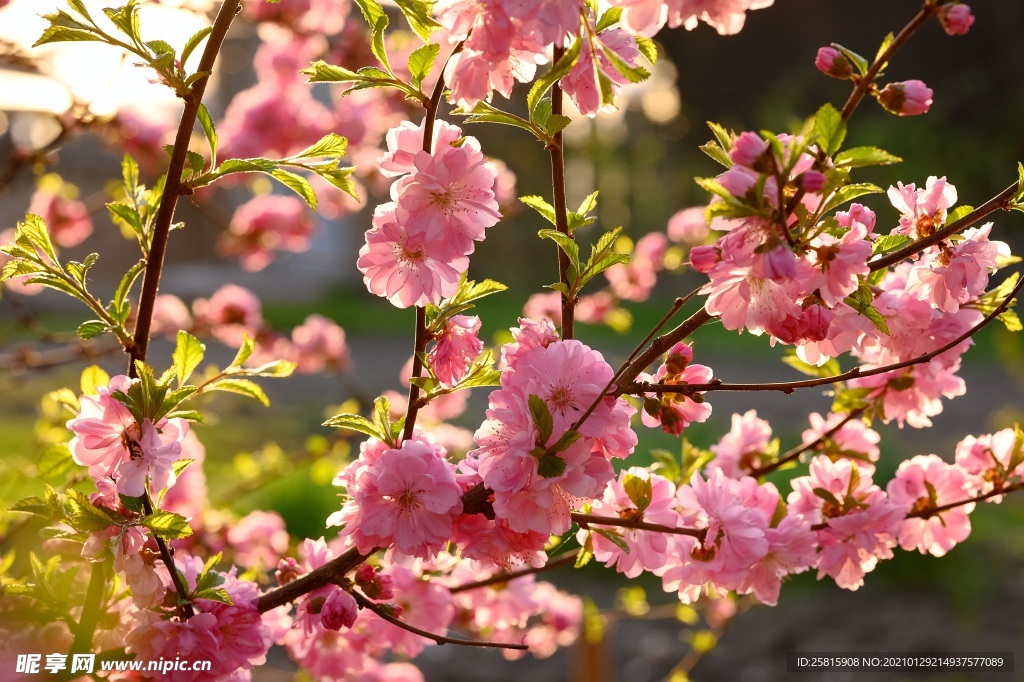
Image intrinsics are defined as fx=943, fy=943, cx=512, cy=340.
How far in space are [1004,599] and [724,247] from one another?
3.09m

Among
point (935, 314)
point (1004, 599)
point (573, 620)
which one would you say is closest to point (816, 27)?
point (1004, 599)

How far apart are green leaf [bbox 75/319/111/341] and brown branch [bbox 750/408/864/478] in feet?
2.25

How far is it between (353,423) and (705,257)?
0.31m

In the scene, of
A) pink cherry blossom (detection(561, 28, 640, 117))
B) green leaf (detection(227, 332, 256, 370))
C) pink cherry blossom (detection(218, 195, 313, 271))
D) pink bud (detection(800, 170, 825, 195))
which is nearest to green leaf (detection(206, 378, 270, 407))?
green leaf (detection(227, 332, 256, 370))

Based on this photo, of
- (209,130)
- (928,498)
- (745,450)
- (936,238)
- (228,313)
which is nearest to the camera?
(936,238)

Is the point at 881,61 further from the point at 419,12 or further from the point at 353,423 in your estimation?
the point at 353,423

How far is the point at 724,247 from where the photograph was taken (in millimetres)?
635

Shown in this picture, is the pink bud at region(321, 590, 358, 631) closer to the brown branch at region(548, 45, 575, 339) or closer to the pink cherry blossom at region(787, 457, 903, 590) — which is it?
the brown branch at region(548, 45, 575, 339)

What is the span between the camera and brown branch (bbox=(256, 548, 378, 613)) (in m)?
0.81

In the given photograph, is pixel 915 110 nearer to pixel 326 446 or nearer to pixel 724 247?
pixel 724 247

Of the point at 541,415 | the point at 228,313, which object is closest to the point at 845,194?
the point at 541,415

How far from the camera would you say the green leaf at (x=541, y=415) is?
678 millimetres

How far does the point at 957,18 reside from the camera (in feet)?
2.24

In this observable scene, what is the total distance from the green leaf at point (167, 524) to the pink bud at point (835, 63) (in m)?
0.59
